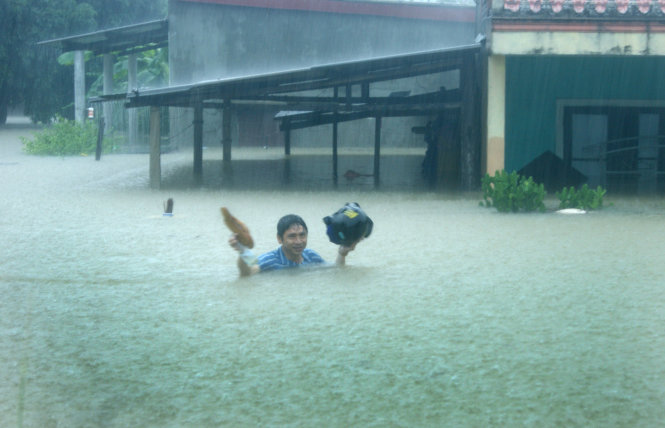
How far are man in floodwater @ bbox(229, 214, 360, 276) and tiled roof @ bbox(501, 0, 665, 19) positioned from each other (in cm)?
792

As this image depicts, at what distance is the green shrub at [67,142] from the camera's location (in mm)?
29172

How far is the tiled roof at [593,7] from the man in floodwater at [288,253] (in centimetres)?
792

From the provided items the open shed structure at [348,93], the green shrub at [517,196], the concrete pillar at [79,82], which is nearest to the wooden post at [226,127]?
the open shed structure at [348,93]

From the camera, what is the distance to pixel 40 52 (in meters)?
42.2

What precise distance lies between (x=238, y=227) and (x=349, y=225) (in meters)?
0.95

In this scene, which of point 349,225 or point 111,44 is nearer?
point 349,225

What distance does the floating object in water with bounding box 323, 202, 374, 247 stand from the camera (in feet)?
24.1

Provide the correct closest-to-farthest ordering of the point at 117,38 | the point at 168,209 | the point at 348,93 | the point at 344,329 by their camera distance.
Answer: the point at 344,329, the point at 168,209, the point at 348,93, the point at 117,38

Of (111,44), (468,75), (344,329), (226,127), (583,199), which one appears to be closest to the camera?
(344,329)

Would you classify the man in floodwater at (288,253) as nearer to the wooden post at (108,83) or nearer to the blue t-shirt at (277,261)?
the blue t-shirt at (277,261)

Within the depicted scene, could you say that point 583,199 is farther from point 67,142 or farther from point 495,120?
point 67,142

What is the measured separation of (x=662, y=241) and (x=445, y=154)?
10.3 meters

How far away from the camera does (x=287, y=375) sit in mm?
4801

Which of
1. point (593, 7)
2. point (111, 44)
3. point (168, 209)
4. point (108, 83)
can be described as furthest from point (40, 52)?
point (593, 7)
